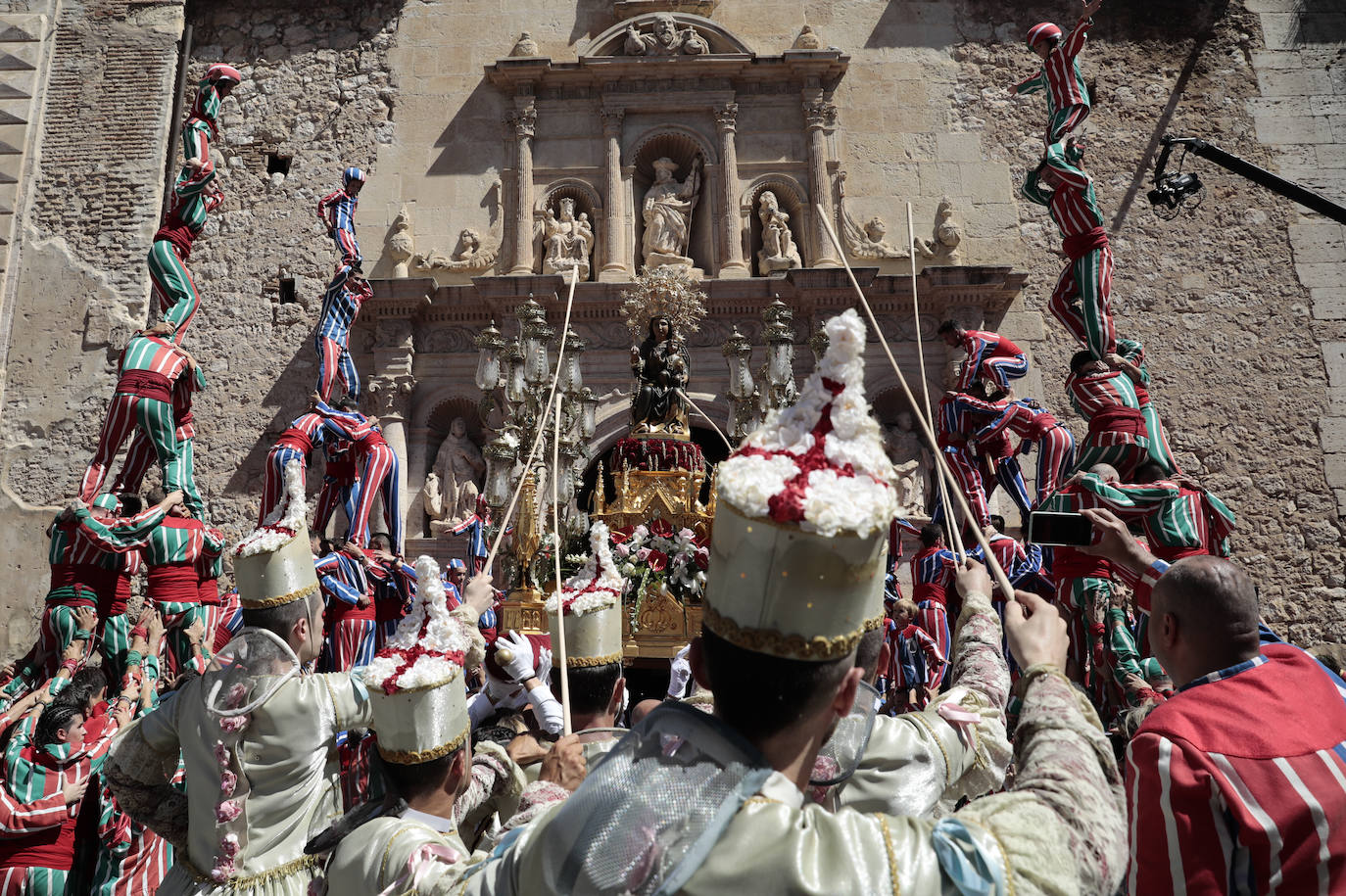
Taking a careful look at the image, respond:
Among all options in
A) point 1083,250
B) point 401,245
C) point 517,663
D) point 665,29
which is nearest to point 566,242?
point 401,245

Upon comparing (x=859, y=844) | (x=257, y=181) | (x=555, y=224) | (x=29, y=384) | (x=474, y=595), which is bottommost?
(x=859, y=844)

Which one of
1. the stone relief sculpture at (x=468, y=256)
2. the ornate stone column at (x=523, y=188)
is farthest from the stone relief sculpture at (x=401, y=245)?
the ornate stone column at (x=523, y=188)

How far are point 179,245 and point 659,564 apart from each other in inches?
167

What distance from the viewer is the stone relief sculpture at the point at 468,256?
1174cm

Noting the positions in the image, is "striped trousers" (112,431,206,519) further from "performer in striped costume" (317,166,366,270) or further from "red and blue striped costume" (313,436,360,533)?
"performer in striped costume" (317,166,366,270)

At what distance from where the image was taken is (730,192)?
38.7ft

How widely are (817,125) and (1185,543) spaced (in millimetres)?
9013

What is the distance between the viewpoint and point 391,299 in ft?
37.0

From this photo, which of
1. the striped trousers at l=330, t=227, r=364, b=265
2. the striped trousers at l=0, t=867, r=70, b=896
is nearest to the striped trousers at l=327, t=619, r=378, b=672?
the striped trousers at l=0, t=867, r=70, b=896

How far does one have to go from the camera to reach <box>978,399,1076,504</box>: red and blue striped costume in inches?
254

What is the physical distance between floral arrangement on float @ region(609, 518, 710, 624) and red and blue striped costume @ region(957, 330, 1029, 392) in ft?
7.94

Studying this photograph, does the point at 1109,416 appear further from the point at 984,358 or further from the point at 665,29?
the point at 665,29

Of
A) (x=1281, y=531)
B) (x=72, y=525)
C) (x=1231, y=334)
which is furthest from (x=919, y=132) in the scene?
(x=72, y=525)

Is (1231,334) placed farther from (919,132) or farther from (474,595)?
(474,595)
